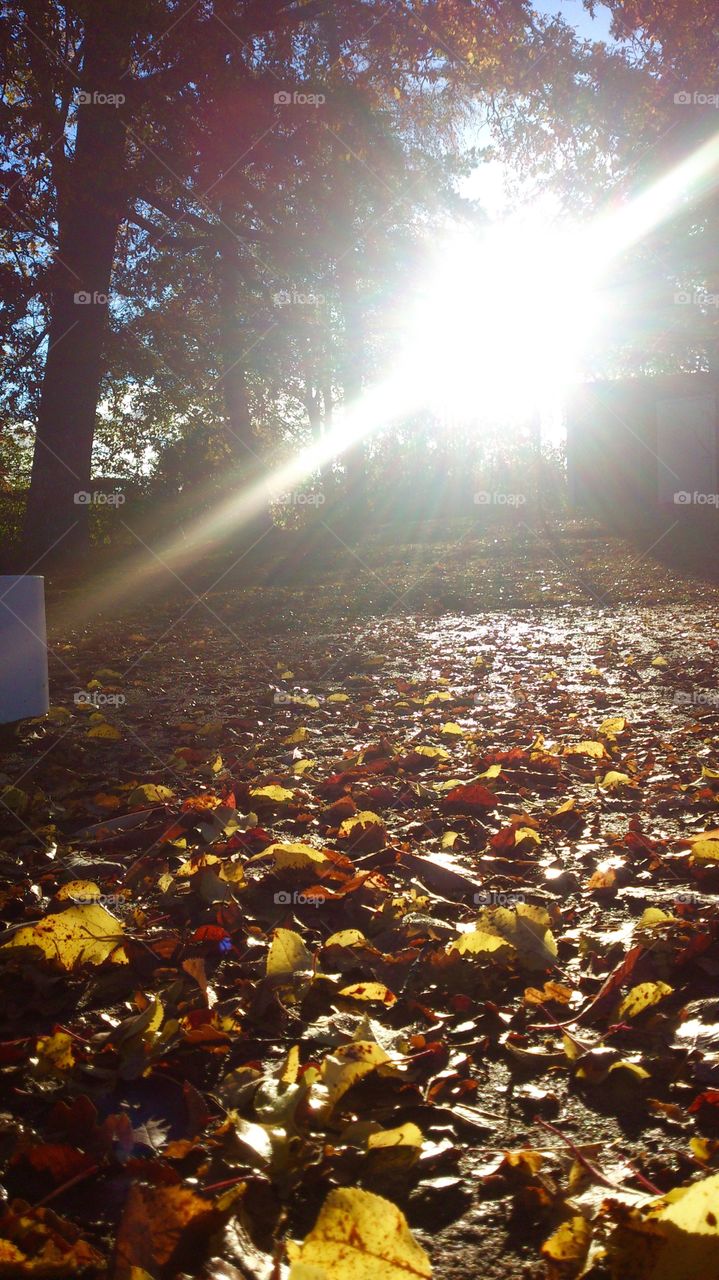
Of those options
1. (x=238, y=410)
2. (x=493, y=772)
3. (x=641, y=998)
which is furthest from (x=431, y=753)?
(x=238, y=410)

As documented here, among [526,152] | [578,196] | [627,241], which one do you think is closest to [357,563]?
[526,152]

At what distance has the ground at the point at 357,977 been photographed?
145 cm

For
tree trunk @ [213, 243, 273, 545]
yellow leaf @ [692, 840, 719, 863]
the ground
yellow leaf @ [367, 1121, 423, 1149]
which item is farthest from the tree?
yellow leaf @ [367, 1121, 423, 1149]

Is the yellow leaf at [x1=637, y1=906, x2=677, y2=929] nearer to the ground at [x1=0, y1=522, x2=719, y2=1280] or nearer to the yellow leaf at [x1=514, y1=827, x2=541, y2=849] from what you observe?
the ground at [x1=0, y1=522, x2=719, y2=1280]

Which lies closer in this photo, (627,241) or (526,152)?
(526,152)

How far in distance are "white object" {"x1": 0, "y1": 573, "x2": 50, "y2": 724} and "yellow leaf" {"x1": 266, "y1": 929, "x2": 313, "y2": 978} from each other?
10.6 feet

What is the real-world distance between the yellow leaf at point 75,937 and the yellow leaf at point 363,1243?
1328 mm

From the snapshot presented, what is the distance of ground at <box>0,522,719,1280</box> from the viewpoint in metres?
1.45

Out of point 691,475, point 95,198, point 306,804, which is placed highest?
point 95,198

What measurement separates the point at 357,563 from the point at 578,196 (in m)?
11.6

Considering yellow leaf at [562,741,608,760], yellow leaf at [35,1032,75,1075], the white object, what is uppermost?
the white object

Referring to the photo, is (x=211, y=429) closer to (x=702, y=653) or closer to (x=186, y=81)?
(x=186, y=81)

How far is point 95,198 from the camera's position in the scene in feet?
42.7

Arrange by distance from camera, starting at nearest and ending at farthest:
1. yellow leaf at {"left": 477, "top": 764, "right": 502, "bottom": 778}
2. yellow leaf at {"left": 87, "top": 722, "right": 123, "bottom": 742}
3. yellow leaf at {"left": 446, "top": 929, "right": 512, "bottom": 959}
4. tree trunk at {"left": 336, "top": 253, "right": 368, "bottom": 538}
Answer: yellow leaf at {"left": 446, "top": 929, "right": 512, "bottom": 959} < yellow leaf at {"left": 477, "top": 764, "right": 502, "bottom": 778} < yellow leaf at {"left": 87, "top": 722, "right": 123, "bottom": 742} < tree trunk at {"left": 336, "top": 253, "right": 368, "bottom": 538}
